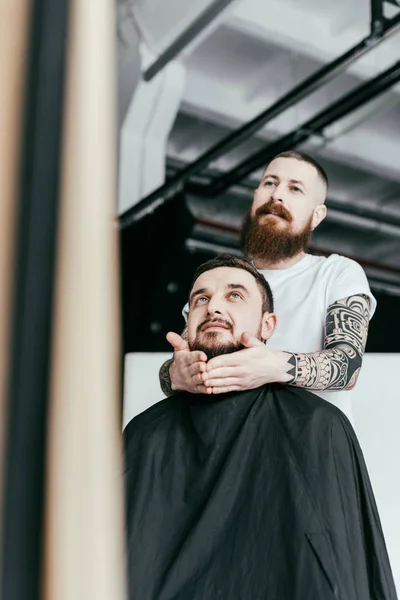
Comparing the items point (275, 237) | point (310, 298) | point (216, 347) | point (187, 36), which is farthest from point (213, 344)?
point (187, 36)

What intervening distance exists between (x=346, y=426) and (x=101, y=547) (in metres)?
1.32

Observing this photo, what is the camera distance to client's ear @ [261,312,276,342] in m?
1.81

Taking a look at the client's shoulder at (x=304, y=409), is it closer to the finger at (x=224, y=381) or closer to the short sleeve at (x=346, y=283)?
the finger at (x=224, y=381)

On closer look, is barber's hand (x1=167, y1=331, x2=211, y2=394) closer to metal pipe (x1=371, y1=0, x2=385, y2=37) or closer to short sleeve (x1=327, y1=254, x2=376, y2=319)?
short sleeve (x1=327, y1=254, x2=376, y2=319)

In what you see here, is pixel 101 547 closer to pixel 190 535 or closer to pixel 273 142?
pixel 190 535

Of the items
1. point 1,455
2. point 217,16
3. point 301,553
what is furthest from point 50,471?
point 217,16

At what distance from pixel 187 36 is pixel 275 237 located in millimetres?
A: 1710

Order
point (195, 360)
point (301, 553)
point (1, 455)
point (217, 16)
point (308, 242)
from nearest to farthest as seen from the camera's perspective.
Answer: point (1, 455) < point (301, 553) < point (195, 360) < point (308, 242) < point (217, 16)

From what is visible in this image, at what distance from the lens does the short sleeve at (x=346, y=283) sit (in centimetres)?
192

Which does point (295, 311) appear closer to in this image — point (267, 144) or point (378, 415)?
point (378, 415)

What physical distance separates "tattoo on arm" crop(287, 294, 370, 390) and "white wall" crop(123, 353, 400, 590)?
12.0 inches

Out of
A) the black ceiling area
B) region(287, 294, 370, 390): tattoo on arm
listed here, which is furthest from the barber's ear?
the black ceiling area

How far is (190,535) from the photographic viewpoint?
4.79ft

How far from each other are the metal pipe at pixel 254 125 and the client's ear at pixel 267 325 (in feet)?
5.35
